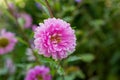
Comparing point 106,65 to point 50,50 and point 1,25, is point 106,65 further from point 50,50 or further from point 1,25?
point 50,50

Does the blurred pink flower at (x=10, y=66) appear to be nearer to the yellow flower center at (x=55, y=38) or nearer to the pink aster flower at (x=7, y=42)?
the pink aster flower at (x=7, y=42)

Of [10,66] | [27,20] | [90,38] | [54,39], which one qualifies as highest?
[27,20]

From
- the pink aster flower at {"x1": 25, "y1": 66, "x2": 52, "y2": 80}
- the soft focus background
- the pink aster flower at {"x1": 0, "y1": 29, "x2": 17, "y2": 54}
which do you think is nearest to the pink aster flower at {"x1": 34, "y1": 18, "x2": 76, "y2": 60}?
the pink aster flower at {"x1": 25, "y1": 66, "x2": 52, "y2": 80}

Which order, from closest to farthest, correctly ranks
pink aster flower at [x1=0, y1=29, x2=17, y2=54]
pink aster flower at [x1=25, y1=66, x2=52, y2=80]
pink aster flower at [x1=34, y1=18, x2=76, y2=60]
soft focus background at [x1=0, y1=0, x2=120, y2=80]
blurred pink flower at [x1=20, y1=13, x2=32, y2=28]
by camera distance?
pink aster flower at [x1=34, y1=18, x2=76, y2=60] < pink aster flower at [x1=25, y1=66, x2=52, y2=80] < pink aster flower at [x1=0, y1=29, x2=17, y2=54] < soft focus background at [x1=0, y1=0, x2=120, y2=80] < blurred pink flower at [x1=20, y1=13, x2=32, y2=28]

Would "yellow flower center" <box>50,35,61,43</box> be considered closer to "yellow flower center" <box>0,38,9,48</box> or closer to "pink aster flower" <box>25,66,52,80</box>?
"pink aster flower" <box>25,66,52,80</box>

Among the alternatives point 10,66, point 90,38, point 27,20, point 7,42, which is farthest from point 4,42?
point 90,38

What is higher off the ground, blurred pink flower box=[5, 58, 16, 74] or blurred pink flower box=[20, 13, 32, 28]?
blurred pink flower box=[20, 13, 32, 28]

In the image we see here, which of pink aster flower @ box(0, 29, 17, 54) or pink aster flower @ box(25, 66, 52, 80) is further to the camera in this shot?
pink aster flower @ box(0, 29, 17, 54)

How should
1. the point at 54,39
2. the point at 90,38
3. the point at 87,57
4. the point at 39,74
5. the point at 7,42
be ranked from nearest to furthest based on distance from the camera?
the point at 54,39, the point at 39,74, the point at 7,42, the point at 87,57, the point at 90,38

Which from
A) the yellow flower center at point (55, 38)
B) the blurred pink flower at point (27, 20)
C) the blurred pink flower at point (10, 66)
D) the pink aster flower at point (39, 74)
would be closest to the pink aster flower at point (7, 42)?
the blurred pink flower at point (10, 66)

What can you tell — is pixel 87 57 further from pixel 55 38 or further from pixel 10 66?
pixel 55 38
